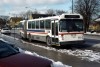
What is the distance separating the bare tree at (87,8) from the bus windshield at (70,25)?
188 feet

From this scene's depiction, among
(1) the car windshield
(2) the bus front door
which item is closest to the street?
(2) the bus front door

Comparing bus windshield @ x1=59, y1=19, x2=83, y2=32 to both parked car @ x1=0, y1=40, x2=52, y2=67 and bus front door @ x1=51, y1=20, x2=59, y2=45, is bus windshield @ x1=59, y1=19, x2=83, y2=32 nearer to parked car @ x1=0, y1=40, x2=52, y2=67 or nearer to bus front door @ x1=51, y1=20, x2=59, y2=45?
bus front door @ x1=51, y1=20, x2=59, y2=45

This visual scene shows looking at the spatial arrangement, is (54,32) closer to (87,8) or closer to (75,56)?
(75,56)

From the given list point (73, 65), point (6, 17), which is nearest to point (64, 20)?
point (73, 65)

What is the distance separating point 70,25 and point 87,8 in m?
60.1

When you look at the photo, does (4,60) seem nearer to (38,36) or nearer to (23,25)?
(38,36)

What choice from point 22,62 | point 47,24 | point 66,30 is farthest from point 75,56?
point 22,62

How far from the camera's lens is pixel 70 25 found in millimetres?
24281

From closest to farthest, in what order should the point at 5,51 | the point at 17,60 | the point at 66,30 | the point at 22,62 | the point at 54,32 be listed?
the point at 22,62 < the point at 17,60 < the point at 5,51 < the point at 66,30 < the point at 54,32

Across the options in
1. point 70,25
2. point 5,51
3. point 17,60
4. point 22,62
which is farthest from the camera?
point 70,25

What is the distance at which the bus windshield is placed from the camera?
79.3ft

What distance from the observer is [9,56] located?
760 centimetres

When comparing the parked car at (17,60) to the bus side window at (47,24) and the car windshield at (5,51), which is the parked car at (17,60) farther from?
the bus side window at (47,24)

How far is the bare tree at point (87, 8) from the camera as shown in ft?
270
